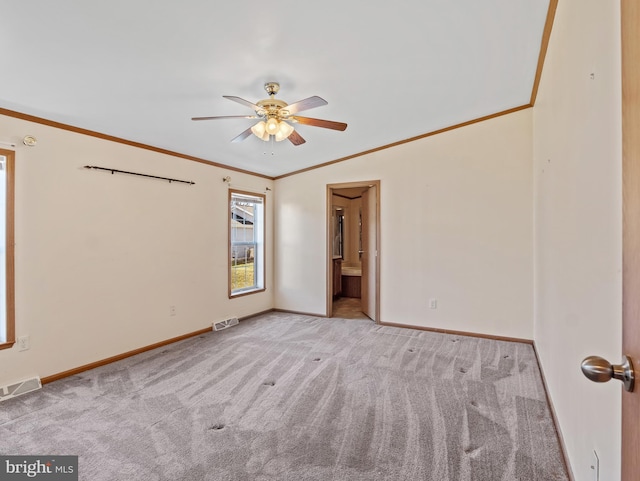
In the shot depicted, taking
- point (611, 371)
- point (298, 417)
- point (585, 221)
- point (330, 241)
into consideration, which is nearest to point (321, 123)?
point (585, 221)

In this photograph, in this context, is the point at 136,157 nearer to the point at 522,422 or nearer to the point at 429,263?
the point at 429,263

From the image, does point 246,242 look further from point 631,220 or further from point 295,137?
point 631,220

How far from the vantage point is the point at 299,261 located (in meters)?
5.48

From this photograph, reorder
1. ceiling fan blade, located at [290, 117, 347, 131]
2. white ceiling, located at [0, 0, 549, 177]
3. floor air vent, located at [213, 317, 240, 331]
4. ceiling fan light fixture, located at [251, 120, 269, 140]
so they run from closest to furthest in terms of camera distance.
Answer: white ceiling, located at [0, 0, 549, 177], ceiling fan blade, located at [290, 117, 347, 131], ceiling fan light fixture, located at [251, 120, 269, 140], floor air vent, located at [213, 317, 240, 331]

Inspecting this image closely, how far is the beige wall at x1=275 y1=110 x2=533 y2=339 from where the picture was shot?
3957mm

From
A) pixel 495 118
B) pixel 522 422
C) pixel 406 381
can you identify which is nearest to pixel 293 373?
pixel 406 381

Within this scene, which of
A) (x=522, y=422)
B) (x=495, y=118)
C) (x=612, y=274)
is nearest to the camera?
(x=612, y=274)

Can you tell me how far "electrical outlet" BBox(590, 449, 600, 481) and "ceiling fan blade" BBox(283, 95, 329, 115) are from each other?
89.8 inches

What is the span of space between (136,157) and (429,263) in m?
3.75

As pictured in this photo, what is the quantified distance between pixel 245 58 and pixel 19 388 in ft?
10.2

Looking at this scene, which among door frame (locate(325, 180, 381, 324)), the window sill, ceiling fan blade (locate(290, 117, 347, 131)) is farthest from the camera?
the window sill

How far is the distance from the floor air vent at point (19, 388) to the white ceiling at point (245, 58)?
2207mm

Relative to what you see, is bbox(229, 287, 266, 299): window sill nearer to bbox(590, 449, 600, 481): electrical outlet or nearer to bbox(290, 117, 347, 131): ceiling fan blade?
bbox(290, 117, 347, 131): ceiling fan blade

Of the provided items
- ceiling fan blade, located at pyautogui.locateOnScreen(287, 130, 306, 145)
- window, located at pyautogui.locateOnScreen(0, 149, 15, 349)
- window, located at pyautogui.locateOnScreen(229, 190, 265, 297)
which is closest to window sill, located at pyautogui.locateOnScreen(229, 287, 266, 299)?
window, located at pyautogui.locateOnScreen(229, 190, 265, 297)
